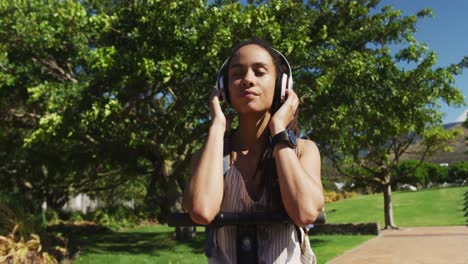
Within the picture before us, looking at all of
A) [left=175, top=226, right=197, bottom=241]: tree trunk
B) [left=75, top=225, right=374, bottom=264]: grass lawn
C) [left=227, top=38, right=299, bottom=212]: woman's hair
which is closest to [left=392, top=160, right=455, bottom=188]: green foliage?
[left=75, top=225, right=374, bottom=264]: grass lawn

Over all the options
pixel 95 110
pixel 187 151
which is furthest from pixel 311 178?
pixel 187 151

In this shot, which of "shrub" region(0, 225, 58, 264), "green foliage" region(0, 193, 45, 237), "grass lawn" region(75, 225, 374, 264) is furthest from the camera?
"grass lawn" region(75, 225, 374, 264)

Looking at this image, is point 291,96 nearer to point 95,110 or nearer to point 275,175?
point 275,175

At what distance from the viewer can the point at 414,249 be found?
1345 cm

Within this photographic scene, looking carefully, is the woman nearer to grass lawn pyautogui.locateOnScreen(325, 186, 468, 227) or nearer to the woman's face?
the woman's face

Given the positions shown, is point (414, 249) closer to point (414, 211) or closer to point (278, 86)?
point (278, 86)

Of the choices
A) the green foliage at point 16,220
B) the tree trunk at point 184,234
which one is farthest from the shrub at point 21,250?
the tree trunk at point 184,234

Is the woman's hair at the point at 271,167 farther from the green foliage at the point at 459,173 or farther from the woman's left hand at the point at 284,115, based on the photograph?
the green foliage at the point at 459,173

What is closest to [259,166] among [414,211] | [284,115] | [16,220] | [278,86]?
[284,115]

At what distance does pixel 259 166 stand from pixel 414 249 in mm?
13121

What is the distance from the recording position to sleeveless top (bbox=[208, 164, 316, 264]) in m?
1.70

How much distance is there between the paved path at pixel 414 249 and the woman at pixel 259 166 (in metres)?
10.4

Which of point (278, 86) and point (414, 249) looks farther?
point (414, 249)

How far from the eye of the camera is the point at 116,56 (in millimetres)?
10414
